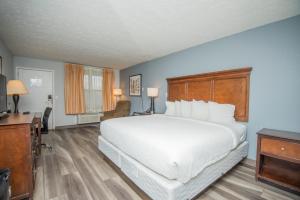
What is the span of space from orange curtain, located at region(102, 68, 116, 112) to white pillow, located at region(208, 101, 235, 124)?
14.9 feet

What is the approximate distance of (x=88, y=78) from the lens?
5801 millimetres

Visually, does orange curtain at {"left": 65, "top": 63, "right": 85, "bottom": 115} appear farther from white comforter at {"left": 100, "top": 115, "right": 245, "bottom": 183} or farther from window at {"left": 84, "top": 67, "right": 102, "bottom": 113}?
white comforter at {"left": 100, "top": 115, "right": 245, "bottom": 183}

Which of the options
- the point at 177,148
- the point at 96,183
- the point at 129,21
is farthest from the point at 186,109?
the point at 96,183

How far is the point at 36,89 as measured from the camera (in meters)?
4.81

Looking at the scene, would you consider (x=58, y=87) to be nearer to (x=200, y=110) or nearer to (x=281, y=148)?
(x=200, y=110)

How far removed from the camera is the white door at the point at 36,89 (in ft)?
15.2

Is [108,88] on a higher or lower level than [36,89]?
higher

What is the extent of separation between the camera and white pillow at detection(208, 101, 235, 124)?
106 inches

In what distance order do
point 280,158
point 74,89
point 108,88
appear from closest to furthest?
point 280,158 → point 74,89 → point 108,88

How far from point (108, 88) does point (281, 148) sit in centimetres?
575

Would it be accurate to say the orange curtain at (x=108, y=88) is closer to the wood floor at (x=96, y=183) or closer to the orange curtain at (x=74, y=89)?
the orange curtain at (x=74, y=89)

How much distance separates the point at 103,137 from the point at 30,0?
7.55ft

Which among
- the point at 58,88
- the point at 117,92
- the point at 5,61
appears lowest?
the point at 117,92

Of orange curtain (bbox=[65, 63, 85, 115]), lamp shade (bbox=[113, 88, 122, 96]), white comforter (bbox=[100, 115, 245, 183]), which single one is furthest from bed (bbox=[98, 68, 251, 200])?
lamp shade (bbox=[113, 88, 122, 96])
